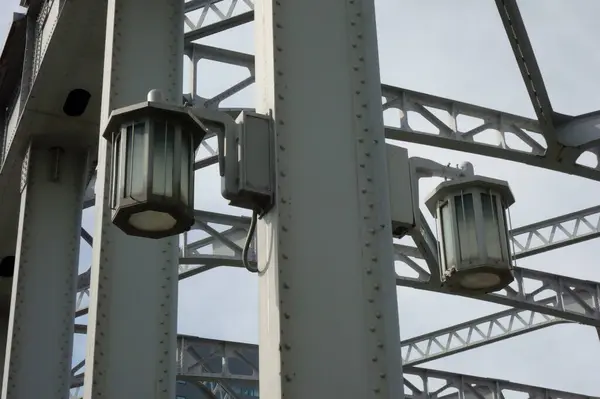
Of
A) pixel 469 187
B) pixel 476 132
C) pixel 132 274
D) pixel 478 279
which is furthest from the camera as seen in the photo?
pixel 476 132

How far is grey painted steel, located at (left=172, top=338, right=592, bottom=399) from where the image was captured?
69.9 ft

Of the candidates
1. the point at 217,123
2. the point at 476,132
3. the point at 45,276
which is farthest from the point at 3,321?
the point at 217,123

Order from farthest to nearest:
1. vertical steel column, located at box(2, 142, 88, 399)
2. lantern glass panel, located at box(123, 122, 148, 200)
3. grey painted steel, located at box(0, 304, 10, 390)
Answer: grey painted steel, located at box(0, 304, 10, 390), vertical steel column, located at box(2, 142, 88, 399), lantern glass panel, located at box(123, 122, 148, 200)

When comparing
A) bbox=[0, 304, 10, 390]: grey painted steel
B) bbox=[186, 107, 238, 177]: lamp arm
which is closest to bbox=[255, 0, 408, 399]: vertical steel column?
bbox=[186, 107, 238, 177]: lamp arm

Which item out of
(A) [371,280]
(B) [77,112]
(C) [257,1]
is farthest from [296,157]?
(B) [77,112]

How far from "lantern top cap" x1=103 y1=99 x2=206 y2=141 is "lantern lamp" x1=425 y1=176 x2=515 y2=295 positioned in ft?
4.54

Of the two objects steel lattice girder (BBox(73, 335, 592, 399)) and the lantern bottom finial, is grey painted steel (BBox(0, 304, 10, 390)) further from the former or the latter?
the lantern bottom finial

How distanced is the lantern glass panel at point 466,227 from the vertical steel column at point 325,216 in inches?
19.9

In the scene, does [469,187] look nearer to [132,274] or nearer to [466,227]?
[466,227]

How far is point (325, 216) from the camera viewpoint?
4832 mm

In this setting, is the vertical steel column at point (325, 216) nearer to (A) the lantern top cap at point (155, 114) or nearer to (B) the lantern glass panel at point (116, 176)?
(A) the lantern top cap at point (155, 114)

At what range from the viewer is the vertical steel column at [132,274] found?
7.22 metres

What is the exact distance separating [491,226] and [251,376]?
17.1 meters

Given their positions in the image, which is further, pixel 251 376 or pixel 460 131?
pixel 251 376
